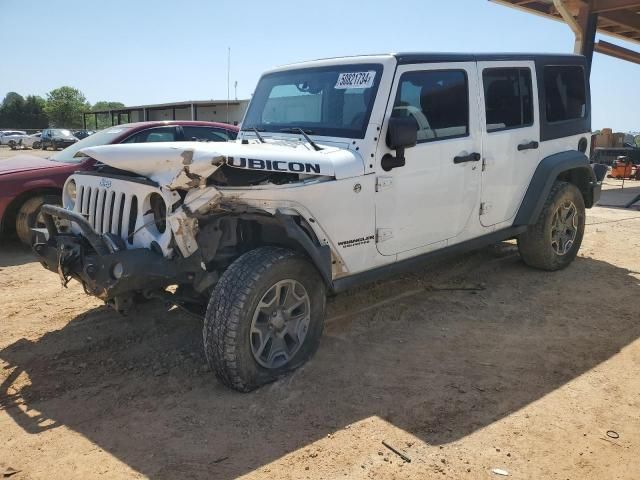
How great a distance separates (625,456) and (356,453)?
1.31 m

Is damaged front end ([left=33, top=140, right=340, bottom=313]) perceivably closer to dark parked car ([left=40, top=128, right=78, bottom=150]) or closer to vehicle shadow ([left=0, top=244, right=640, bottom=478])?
vehicle shadow ([left=0, top=244, right=640, bottom=478])

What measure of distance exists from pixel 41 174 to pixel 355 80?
14.4ft

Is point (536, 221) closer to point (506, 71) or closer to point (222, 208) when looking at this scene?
point (506, 71)

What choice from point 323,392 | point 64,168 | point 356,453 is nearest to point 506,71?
point 323,392

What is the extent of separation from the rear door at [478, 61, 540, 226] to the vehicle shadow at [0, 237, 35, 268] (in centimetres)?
509

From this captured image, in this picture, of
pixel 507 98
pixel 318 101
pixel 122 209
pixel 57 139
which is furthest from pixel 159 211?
pixel 57 139

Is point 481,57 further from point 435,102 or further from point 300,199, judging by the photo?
point 300,199

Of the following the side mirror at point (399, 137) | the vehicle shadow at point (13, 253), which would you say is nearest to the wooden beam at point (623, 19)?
the side mirror at point (399, 137)

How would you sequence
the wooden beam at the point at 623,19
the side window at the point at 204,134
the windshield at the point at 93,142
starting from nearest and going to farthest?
the windshield at the point at 93,142
the side window at the point at 204,134
the wooden beam at the point at 623,19

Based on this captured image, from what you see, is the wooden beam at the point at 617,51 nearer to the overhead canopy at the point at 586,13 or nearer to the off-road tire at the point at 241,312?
the overhead canopy at the point at 586,13

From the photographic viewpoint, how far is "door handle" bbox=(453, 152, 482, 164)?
4.19m

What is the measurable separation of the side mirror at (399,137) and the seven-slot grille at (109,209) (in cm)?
168

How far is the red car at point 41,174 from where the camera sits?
20.5ft

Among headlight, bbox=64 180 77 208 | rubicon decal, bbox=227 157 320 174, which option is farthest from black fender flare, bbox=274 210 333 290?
headlight, bbox=64 180 77 208
